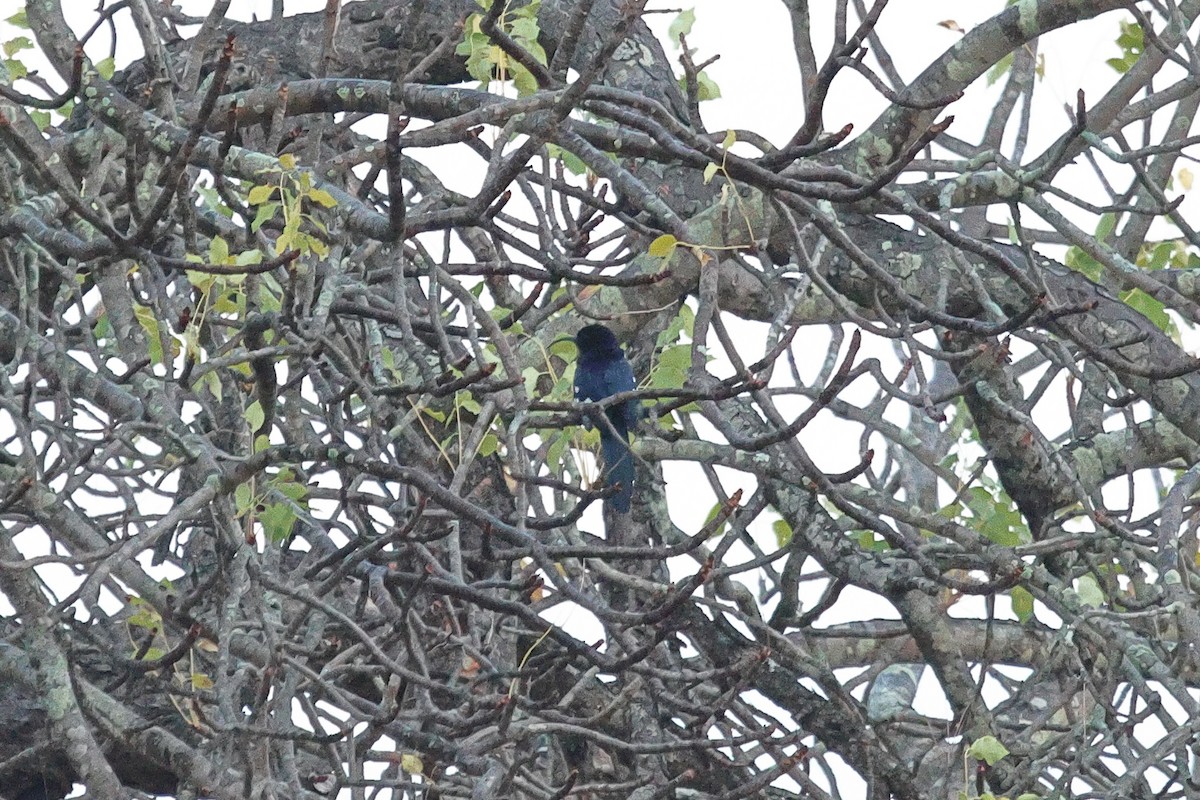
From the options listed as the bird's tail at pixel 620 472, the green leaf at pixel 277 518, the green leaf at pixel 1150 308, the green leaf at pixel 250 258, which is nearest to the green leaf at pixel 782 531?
the bird's tail at pixel 620 472

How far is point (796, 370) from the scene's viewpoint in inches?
183

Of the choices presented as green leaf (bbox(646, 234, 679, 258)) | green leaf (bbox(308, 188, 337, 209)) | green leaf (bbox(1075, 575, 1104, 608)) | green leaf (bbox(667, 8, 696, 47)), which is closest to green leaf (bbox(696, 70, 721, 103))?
green leaf (bbox(667, 8, 696, 47))

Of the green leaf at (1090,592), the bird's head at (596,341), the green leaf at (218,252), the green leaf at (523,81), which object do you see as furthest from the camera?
the bird's head at (596,341)

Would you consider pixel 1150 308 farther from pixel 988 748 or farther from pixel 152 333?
pixel 152 333

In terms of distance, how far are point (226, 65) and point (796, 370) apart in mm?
2703

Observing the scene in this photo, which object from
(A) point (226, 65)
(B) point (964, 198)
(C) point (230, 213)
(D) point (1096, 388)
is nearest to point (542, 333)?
(C) point (230, 213)

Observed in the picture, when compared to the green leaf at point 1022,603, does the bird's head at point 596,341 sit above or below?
above

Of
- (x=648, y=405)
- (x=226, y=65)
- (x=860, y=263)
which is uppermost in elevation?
(x=648, y=405)

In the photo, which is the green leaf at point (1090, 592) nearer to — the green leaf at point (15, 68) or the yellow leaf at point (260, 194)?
the yellow leaf at point (260, 194)

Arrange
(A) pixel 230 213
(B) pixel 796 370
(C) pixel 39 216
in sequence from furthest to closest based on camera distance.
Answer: (B) pixel 796 370
(A) pixel 230 213
(C) pixel 39 216

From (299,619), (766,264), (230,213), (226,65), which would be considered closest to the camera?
(226,65)

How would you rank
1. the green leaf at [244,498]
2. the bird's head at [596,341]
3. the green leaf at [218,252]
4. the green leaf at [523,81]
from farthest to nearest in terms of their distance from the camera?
the bird's head at [596,341]
the green leaf at [523,81]
the green leaf at [244,498]
the green leaf at [218,252]

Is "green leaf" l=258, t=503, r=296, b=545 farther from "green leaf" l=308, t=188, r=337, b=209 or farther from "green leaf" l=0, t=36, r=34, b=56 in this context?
"green leaf" l=0, t=36, r=34, b=56

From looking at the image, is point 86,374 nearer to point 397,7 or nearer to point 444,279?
point 444,279
